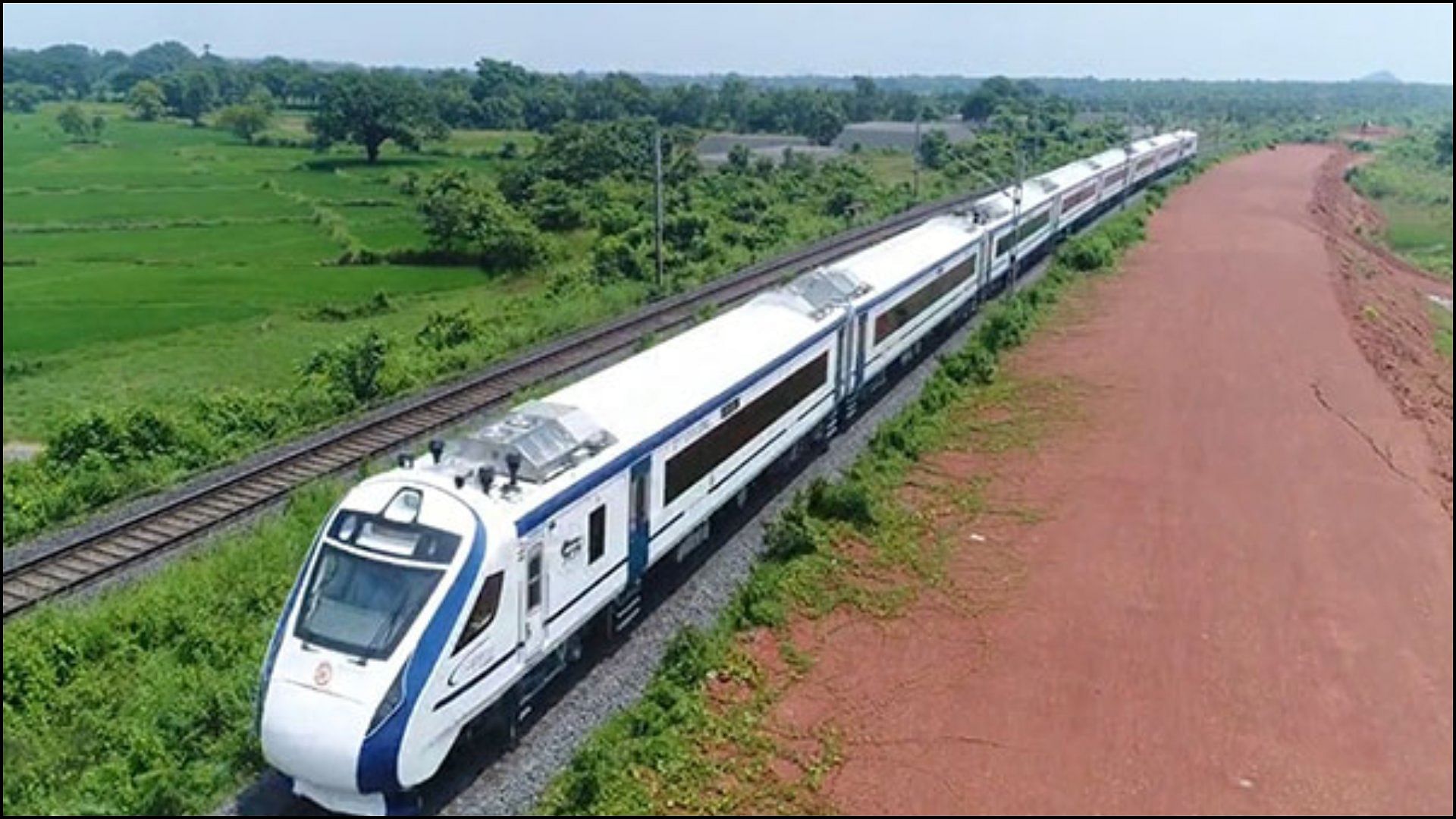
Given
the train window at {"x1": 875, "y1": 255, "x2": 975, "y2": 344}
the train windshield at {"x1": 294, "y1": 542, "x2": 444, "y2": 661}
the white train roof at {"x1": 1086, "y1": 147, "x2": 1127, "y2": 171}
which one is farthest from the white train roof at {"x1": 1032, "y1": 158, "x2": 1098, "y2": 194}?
the train windshield at {"x1": 294, "y1": 542, "x2": 444, "y2": 661}

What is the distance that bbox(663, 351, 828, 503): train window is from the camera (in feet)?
53.2

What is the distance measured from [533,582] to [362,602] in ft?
5.92

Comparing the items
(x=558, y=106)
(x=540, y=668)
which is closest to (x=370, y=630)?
(x=540, y=668)

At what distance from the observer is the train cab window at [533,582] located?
41.0 feet

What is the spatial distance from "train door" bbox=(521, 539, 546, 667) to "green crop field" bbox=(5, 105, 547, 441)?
62.4 feet

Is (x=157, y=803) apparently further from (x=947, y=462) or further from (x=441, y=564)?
(x=947, y=462)

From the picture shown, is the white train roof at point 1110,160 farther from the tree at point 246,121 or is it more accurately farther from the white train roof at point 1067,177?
the tree at point 246,121

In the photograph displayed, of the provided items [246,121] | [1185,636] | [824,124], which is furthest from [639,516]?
[246,121]

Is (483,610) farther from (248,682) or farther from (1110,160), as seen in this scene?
(1110,160)

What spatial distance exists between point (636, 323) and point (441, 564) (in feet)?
76.0

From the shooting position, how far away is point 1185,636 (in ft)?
47.4

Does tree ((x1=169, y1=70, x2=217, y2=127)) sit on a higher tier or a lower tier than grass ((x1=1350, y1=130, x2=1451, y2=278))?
higher

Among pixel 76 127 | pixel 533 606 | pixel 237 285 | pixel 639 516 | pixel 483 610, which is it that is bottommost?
pixel 237 285

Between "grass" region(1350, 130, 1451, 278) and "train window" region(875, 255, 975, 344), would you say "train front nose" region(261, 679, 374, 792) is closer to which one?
"train window" region(875, 255, 975, 344)
